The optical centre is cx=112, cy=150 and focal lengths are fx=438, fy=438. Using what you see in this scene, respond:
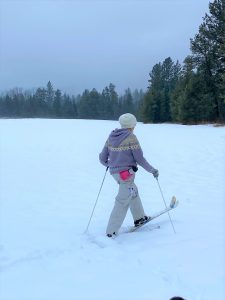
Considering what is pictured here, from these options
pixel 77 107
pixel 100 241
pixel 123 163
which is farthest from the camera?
pixel 77 107

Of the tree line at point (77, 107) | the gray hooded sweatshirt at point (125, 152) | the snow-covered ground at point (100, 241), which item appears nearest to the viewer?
the snow-covered ground at point (100, 241)

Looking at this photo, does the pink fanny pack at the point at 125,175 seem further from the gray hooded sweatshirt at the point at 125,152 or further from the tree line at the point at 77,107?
the tree line at the point at 77,107

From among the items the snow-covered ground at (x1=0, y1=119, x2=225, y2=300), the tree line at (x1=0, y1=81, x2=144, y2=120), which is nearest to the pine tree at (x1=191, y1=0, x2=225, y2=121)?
the snow-covered ground at (x1=0, y1=119, x2=225, y2=300)

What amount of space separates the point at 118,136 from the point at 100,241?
5.37 feet

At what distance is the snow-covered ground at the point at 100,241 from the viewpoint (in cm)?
504

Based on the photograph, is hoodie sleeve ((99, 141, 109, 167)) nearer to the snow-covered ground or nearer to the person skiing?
the person skiing

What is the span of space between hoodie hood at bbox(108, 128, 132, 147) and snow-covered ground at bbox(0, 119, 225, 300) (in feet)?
4.85

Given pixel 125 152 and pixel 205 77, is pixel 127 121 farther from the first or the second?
pixel 205 77

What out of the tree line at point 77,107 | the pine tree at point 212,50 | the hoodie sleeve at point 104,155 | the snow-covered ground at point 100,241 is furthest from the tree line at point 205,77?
the tree line at point 77,107

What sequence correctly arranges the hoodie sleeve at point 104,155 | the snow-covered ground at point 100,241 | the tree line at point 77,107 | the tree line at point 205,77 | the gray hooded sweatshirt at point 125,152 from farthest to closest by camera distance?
the tree line at point 77,107 → the tree line at point 205,77 → the hoodie sleeve at point 104,155 → the gray hooded sweatshirt at point 125,152 → the snow-covered ground at point 100,241

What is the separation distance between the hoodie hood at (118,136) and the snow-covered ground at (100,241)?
148 cm

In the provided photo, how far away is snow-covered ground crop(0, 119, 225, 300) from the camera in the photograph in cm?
504

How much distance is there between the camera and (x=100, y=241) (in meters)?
6.62

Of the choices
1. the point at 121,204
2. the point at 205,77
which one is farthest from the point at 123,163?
the point at 205,77
